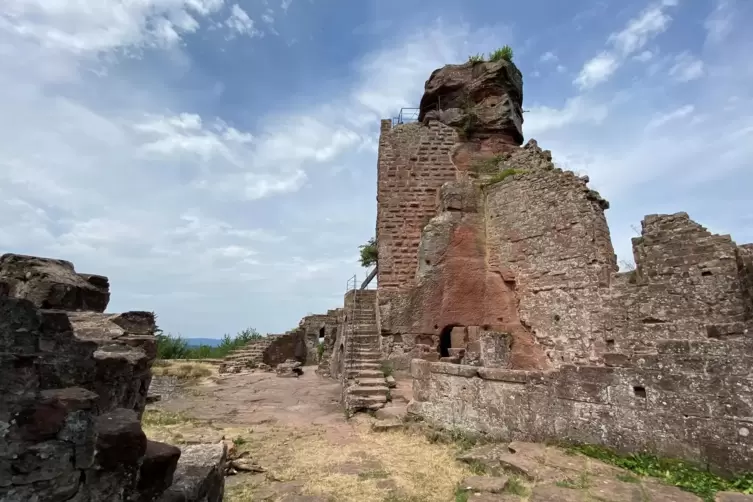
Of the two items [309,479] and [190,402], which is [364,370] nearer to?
[190,402]

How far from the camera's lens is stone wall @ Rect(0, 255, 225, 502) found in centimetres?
208

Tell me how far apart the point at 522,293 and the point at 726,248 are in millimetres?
5054

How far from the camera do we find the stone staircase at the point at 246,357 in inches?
841

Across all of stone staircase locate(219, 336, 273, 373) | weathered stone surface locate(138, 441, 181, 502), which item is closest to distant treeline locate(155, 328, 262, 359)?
stone staircase locate(219, 336, 273, 373)

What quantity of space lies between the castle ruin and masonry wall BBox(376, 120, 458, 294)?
52mm

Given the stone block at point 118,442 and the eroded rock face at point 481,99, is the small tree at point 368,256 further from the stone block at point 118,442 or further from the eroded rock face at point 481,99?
the stone block at point 118,442

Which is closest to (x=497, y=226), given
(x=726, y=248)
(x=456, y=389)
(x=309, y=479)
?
(x=726, y=248)

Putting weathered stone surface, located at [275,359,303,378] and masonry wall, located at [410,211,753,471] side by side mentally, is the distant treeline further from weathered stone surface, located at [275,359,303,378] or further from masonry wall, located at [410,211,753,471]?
masonry wall, located at [410,211,753,471]

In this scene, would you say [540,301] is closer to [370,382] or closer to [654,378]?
[370,382]

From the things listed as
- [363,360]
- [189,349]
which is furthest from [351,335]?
[189,349]

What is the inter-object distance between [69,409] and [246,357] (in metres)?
21.6

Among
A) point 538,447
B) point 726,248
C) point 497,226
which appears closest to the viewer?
point 538,447

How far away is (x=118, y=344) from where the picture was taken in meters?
3.48

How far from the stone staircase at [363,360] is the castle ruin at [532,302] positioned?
0.26 ft
